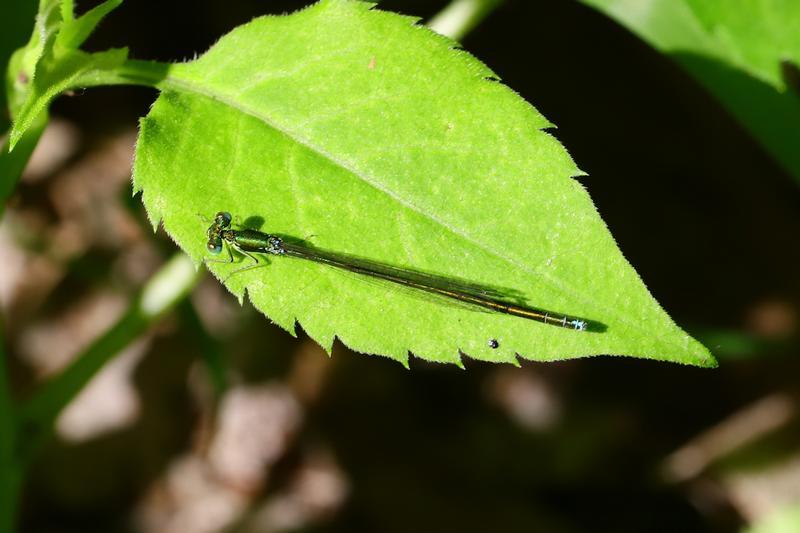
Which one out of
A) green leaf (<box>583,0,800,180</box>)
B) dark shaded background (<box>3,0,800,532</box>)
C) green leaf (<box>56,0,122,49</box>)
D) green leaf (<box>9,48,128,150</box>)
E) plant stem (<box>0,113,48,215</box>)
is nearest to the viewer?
green leaf (<box>9,48,128,150</box>)

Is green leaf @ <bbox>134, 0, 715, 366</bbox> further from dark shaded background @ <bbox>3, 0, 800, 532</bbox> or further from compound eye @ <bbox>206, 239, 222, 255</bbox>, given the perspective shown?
dark shaded background @ <bbox>3, 0, 800, 532</bbox>

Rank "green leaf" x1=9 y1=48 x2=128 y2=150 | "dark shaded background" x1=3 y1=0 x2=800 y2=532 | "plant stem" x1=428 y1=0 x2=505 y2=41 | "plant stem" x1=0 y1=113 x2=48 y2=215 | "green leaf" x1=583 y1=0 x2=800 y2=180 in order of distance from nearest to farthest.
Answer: "green leaf" x1=9 y1=48 x2=128 y2=150 < "plant stem" x1=0 y1=113 x2=48 y2=215 < "green leaf" x1=583 y1=0 x2=800 y2=180 < "plant stem" x1=428 y1=0 x2=505 y2=41 < "dark shaded background" x1=3 y1=0 x2=800 y2=532

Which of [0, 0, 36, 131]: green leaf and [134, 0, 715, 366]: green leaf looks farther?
[0, 0, 36, 131]: green leaf

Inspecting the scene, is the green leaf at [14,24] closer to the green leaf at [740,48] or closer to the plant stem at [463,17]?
the plant stem at [463,17]

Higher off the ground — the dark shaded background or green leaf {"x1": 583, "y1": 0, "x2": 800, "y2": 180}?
green leaf {"x1": 583, "y1": 0, "x2": 800, "y2": 180}

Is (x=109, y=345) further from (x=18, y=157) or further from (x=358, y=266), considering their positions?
(x=358, y=266)

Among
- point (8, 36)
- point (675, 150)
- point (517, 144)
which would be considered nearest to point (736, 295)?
point (675, 150)

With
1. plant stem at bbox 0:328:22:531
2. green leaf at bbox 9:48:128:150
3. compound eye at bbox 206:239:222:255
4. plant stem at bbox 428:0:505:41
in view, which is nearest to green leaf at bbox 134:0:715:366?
compound eye at bbox 206:239:222:255

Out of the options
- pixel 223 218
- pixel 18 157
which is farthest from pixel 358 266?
pixel 18 157
